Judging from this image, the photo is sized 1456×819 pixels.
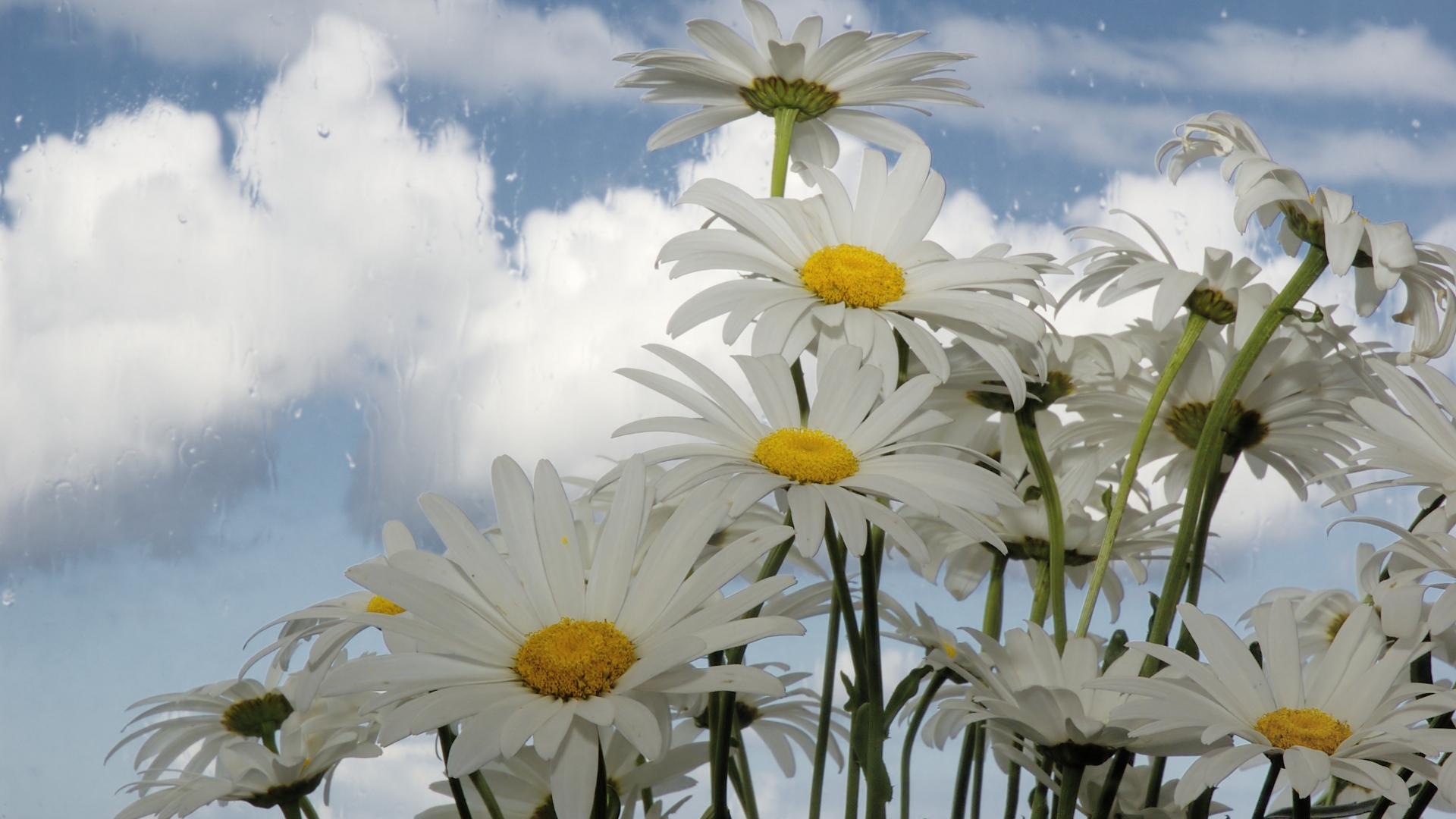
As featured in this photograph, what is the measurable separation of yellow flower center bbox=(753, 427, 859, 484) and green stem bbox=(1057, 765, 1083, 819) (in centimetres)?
15

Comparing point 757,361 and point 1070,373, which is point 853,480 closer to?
point 757,361

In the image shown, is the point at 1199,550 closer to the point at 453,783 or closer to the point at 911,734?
the point at 911,734

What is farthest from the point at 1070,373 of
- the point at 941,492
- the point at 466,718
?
the point at 466,718

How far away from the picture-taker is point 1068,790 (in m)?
0.45

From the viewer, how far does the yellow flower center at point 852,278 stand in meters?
0.50

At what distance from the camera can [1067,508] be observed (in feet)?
1.94

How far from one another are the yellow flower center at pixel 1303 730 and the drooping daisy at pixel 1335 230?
182 millimetres

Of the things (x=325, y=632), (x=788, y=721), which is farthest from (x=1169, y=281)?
(x=325, y=632)

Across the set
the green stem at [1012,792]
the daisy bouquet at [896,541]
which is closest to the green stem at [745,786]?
the daisy bouquet at [896,541]

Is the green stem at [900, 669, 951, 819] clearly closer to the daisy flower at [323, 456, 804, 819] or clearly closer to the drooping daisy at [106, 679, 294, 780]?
the daisy flower at [323, 456, 804, 819]

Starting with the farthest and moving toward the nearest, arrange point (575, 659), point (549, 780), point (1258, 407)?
point (1258, 407) → point (549, 780) → point (575, 659)

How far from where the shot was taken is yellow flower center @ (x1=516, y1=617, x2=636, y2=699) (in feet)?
1.18

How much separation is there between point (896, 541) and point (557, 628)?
0.12 meters

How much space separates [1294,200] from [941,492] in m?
0.23
